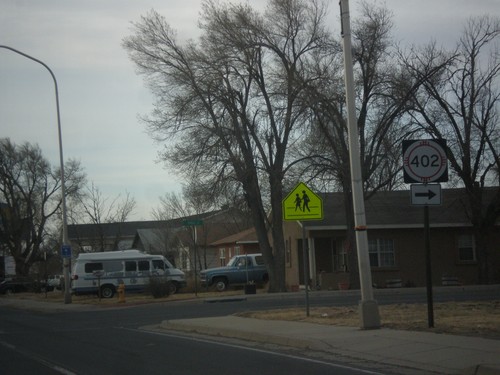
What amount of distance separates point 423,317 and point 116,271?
24624mm

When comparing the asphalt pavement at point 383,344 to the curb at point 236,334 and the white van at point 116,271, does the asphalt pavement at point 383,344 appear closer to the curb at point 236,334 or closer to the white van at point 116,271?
the curb at point 236,334

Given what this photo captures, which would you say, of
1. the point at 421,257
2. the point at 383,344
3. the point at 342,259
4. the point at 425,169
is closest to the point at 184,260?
the point at 342,259

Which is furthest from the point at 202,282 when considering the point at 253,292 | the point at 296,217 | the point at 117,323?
the point at 296,217

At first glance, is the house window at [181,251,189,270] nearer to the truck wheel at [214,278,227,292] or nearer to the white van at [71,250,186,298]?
the white van at [71,250,186,298]

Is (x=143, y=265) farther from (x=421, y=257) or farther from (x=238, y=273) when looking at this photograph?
(x=421, y=257)

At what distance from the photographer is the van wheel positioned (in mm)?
39250

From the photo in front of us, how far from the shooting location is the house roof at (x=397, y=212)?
1533 inches

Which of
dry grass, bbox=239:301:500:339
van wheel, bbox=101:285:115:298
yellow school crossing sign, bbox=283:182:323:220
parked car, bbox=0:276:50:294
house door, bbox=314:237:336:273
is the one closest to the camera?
dry grass, bbox=239:301:500:339

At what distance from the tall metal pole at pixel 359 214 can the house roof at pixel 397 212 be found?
22406mm

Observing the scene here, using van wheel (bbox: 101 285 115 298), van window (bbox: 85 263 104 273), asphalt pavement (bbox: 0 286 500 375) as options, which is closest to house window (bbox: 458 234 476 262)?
van wheel (bbox: 101 285 115 298)

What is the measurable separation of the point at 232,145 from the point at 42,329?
586 inches

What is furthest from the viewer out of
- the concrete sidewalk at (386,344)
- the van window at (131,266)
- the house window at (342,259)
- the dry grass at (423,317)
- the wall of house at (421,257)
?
the house window at (342,259)

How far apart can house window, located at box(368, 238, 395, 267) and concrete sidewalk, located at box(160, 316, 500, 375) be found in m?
21.7

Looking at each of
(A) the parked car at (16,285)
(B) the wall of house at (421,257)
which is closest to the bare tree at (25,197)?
(A) the parked car at (16,285)
